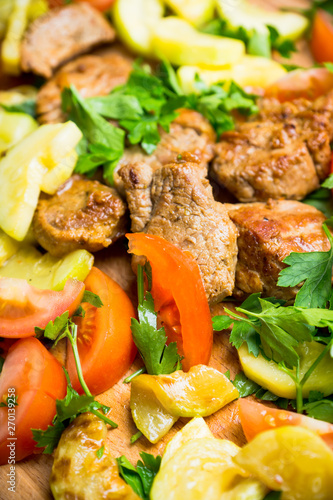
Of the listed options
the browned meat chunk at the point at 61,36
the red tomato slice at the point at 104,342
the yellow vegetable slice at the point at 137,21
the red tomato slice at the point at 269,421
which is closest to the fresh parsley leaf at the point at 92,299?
the red tomato slice at the point at 104,342

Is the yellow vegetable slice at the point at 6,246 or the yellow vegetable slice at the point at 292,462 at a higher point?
the yellow vegetable slice at the point at 6,246

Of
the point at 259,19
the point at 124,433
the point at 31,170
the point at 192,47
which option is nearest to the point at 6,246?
the point at 31,170

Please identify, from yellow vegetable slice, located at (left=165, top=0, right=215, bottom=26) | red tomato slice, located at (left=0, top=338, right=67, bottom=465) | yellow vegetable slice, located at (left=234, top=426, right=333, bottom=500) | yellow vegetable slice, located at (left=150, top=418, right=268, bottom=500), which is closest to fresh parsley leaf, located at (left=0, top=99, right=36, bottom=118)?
yellow vegetable slice, located at (left=165, top=0, right=215, bottom=26)

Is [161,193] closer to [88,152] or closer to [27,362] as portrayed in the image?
[88,152]

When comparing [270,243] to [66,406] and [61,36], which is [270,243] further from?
[61,36]

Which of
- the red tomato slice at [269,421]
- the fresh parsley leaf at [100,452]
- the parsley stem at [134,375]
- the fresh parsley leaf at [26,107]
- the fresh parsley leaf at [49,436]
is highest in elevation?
the fresh parsley leaf at [26,107]

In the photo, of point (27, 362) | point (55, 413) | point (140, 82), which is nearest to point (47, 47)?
point (140, 82)

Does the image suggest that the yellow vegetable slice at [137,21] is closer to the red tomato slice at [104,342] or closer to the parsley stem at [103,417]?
the red tomato slice at [104,342]
